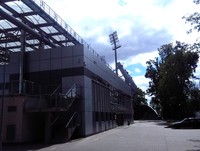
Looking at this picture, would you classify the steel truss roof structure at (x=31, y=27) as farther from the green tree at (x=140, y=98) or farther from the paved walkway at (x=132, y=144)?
the green tree at (x=140, y=98)

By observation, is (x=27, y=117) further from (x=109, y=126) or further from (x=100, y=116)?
(x=109, y=126)

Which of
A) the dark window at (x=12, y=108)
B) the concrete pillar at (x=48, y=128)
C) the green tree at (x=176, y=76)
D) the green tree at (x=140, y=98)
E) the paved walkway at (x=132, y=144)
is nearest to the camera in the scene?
the paved walkway at (x=132, y=144)

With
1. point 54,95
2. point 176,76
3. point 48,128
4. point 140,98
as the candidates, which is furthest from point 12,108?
point 140,98

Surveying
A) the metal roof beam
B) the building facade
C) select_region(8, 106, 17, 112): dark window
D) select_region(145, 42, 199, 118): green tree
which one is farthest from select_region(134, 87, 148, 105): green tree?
select_region(8, 106, 17, 112): dark window

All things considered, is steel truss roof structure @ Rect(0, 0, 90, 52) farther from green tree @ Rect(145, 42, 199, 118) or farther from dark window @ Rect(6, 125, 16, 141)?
green tree @ Rect(145, 42, 199, 118)

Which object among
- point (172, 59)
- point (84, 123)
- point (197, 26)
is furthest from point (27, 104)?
point (172, 59)

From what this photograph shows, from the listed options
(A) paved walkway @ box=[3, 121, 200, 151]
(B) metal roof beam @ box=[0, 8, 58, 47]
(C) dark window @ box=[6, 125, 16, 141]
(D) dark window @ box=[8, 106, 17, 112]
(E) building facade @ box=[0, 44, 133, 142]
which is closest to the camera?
(A) paved walkway @ box=[3, 121, 200, 151]

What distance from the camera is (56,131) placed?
91.8 feet

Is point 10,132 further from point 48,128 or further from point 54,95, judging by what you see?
point 54,95

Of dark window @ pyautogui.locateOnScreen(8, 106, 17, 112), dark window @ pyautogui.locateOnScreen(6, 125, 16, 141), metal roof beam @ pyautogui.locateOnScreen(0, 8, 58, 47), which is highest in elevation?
metal roof beam @ pyautogui.locateOnScreen(0, 8, 58, 47)

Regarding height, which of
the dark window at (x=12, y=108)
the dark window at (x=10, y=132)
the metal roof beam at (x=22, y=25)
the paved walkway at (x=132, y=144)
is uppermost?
the metal roof beam at (x=22, y=25)

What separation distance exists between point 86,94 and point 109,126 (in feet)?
43.4

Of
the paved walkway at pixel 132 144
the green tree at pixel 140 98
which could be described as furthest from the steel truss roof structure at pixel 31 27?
the green tree at pixel 140 98

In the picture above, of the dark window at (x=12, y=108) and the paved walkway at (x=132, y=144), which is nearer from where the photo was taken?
the paved walkway at (x=132, y=144)
